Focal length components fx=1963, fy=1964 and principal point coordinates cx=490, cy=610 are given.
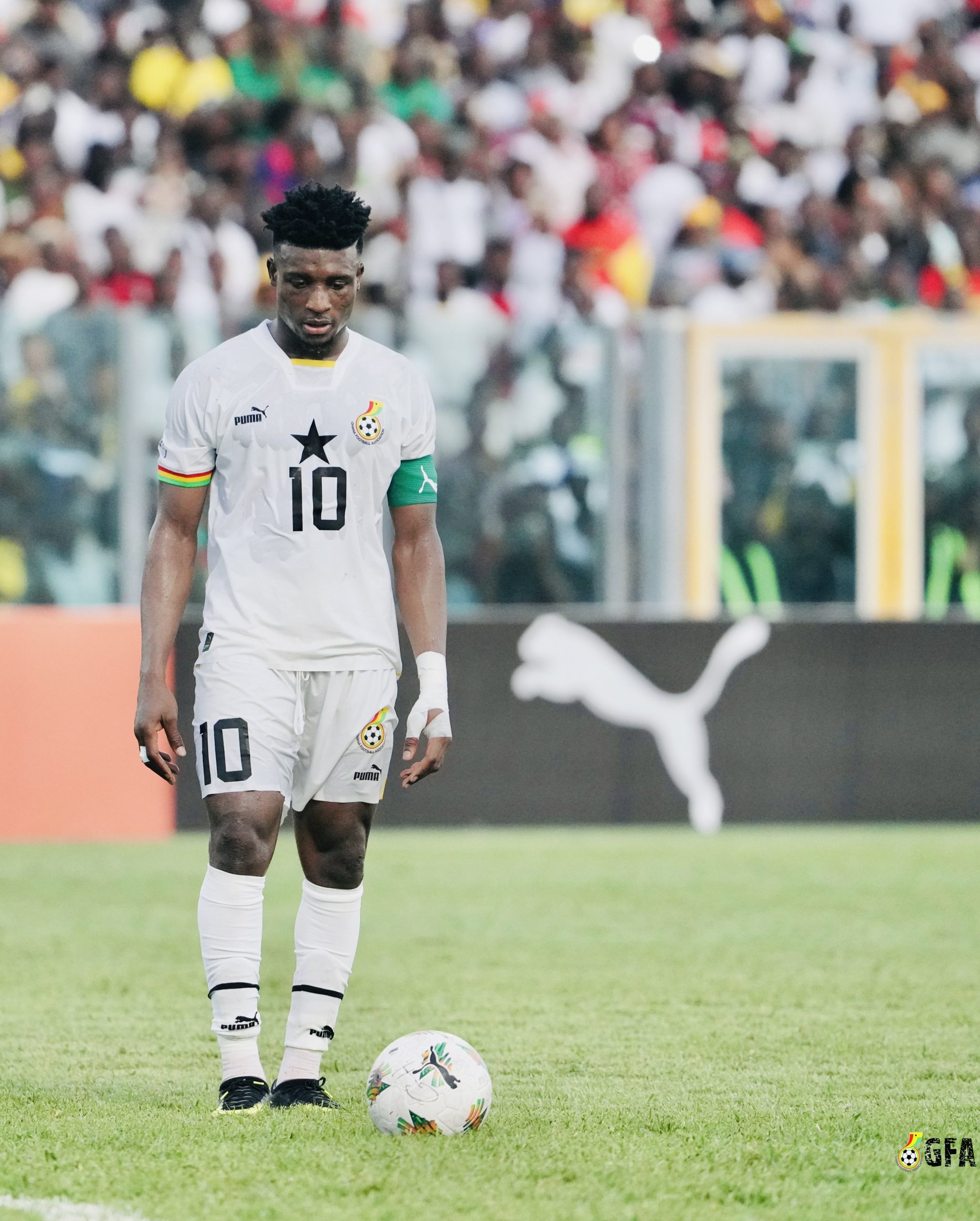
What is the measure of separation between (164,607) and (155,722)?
0.87ft

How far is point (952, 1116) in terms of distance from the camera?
14.4ft

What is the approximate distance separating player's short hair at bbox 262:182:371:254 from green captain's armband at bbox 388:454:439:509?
510 millimetres

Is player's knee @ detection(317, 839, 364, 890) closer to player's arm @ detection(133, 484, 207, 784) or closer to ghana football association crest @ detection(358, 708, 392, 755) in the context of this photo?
ghana football association crest @ detection(358, 708, 392, 755)

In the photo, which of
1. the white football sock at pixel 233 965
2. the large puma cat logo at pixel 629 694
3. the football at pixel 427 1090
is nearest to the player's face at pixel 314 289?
the white football sock at pixel 233 965

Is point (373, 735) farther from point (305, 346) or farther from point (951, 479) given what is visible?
point (951, 479)

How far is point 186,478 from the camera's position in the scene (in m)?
4.49

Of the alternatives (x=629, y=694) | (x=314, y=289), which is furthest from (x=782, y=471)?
(x=314, y=289)

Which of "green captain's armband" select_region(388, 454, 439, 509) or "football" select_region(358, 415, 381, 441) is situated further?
"green captain's armband" select_region(388, 454, 439, 509)

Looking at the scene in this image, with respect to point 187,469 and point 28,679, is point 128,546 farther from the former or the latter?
point 187,469

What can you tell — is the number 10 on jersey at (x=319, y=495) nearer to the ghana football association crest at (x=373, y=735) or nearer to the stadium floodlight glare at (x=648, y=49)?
the ghana football association crest at (x=373, y=735)

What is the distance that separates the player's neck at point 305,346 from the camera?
14.8 ft

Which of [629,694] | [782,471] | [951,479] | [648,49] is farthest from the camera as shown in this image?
[648,49]

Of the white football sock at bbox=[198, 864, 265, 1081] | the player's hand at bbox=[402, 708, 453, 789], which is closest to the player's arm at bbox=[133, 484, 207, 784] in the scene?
the white football sock at bbox=[198, 864, 265, 1081]

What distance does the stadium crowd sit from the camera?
10.6 m
